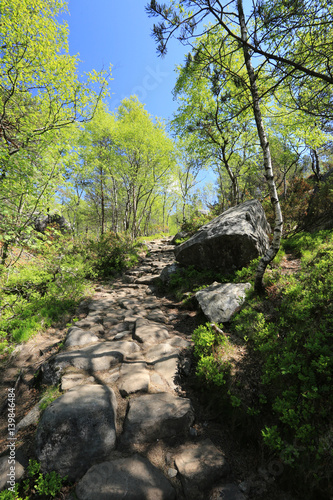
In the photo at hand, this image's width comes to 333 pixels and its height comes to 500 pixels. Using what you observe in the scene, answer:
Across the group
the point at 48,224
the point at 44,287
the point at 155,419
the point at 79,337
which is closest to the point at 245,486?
the point at 155,419

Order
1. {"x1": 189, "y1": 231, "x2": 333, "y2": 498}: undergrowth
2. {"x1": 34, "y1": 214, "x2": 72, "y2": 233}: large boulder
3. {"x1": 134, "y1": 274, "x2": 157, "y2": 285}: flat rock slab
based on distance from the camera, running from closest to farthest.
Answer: {"x1": 189, "y1": 231, "x2": 333, "y2": 498}: undergrowth, {"x1": 134, "y1": 274, "x2": 157, "y2": 285}: flat rock slab, {"x1": 34, "y1": 214, "x2": 72, "y2": 233}: large boulder

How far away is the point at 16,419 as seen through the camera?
122 inches

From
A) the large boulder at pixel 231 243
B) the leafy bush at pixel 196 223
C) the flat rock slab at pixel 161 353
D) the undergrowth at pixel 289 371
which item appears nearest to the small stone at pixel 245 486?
the undergrowth at pixel 289 371

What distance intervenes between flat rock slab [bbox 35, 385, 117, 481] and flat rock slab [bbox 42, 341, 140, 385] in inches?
34.1

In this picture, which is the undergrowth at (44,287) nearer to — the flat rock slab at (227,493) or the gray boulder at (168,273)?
the gray boulder at (168,273)

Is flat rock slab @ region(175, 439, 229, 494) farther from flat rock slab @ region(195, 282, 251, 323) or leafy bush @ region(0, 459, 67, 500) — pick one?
flat rock slab @ region(195, 282, 251, 323)

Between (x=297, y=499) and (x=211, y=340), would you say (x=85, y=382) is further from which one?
(x=297, y=499)

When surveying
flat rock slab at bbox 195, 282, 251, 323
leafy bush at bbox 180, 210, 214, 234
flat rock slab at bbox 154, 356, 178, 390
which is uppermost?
leafy bush at bbox 180, 210, 214, 234

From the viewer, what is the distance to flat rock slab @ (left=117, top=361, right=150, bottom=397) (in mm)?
3188

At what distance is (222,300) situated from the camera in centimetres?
507

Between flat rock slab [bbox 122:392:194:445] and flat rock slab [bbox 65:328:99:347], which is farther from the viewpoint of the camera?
flat rock slab [bbox 65:328:99:347]

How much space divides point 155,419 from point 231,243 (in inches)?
210

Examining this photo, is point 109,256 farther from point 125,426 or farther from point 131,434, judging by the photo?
point 131,434

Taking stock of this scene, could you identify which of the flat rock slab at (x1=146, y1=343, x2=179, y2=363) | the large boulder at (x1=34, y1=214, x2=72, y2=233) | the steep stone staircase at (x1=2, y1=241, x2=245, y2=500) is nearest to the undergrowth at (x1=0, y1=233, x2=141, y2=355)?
the steep stone staircase at (x1=2, y1=241, x2=245, y2=500)
